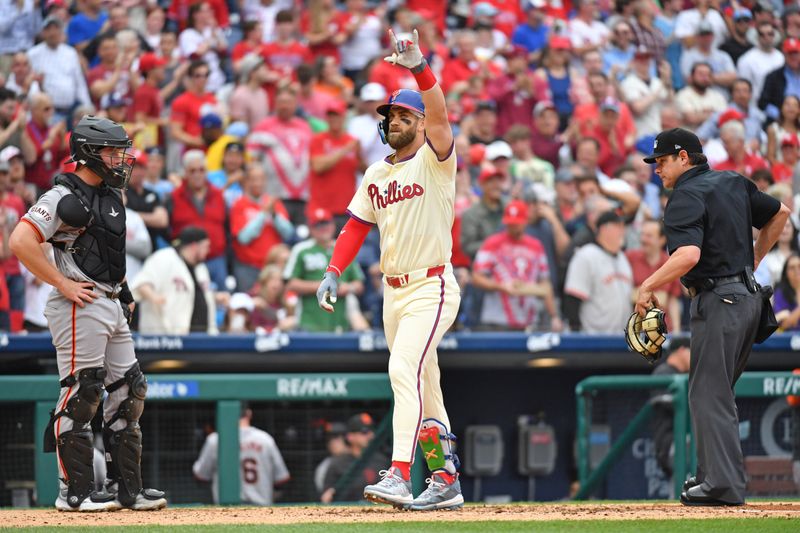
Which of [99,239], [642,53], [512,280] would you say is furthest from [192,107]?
[99,239]

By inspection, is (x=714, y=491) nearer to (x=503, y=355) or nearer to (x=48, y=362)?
(x=503, y=355)

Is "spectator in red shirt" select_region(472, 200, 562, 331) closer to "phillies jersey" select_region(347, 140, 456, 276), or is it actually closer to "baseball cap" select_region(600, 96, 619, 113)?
"baseball cap" select_region(600, 96, 619, 113)

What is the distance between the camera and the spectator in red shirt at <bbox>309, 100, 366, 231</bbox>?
12.2m

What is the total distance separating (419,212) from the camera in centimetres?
652

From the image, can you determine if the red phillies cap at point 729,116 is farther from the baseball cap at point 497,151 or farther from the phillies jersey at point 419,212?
the phillies jersey at point 419,212


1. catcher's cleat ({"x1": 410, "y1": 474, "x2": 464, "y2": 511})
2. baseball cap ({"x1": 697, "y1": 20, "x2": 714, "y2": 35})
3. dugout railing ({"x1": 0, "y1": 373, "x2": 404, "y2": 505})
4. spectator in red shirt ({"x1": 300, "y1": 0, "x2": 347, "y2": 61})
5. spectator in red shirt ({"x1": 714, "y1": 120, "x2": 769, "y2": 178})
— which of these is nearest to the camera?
catcher's cleat ({"x1": 410, "y1": 474, "x2": 464, "y2": 511})

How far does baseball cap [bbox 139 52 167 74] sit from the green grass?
26.9ft

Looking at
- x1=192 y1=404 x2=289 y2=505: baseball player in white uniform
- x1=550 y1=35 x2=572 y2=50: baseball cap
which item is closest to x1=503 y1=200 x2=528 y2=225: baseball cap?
x1=192 y1=404 x2=289 y2=505: baseball player in white uniform

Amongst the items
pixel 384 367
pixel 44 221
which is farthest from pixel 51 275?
pixel 384 367

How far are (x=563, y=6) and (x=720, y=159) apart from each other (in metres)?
3.58

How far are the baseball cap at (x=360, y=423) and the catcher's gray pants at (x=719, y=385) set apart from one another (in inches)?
118

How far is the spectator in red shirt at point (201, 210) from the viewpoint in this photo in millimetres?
11531

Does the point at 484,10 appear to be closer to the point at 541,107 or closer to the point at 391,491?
the point at 541,107

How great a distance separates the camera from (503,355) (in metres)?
10.3
